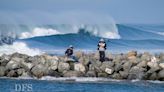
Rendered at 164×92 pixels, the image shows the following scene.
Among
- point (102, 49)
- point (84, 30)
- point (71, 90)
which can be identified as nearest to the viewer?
point (71, 90)

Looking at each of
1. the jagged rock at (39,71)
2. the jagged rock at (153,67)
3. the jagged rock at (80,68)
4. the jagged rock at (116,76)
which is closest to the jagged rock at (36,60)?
the jagged rock at (39,71)

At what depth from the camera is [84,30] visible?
6638cm

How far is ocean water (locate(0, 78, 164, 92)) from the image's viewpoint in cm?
2509

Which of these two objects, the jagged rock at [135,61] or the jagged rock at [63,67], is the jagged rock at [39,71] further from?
the jagged rock at [135,61]

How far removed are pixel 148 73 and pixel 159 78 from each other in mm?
516

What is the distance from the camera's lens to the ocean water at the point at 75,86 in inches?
988

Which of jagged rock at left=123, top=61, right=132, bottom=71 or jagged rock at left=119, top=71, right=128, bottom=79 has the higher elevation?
jagged rock at left=123, top=61, right=132, bottom=71

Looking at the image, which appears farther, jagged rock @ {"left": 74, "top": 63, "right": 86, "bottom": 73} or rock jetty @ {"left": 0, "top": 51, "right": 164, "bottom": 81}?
jagged rock @ {"left": 74, "top": 63, "right": 86, "bottom": 73}

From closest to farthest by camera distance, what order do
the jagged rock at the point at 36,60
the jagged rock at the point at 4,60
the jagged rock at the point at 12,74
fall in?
the jagged rock at the point at 12,74, the jagged rock at the point at 36,60, the jagged rock at the point at 4,60

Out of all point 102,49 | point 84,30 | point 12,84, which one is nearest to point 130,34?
point 84,30

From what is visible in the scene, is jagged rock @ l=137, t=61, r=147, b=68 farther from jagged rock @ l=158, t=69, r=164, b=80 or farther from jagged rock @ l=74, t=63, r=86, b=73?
jagged rock @ l=74, t=63, r=86, b=73

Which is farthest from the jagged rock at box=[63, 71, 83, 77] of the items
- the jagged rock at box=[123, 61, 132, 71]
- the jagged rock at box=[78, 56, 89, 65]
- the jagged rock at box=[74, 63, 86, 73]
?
the jagged rock at box=[123, 61, 132, 71]

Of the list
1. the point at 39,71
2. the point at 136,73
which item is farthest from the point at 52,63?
the point at 136,73

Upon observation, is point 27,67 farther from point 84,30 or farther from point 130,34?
point 130,34
